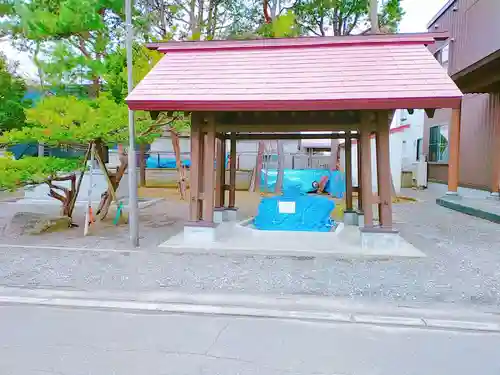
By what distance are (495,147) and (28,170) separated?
519 inches

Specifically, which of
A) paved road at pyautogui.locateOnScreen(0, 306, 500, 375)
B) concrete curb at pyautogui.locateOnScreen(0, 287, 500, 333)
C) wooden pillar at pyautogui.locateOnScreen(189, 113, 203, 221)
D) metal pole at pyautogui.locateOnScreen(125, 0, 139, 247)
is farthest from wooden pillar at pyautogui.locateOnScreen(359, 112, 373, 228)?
metal pole at pyautogui.locateOnScreen(125, 0, 139, 247)

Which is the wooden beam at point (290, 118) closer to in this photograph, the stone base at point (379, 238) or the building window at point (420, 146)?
the stone base at point (379, 238)

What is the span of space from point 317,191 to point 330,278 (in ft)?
41.8

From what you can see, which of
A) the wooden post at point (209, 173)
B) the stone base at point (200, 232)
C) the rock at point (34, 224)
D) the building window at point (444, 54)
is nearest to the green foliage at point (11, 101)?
the rock at point (34, 224)

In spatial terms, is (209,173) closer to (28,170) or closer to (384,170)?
(384,170)

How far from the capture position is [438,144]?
62.4 feet

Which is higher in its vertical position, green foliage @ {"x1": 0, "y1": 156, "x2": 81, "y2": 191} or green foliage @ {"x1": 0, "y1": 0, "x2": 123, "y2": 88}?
green foliage @ {"x1": 0, "y1": 0, "x2": 123, "y2": 88}

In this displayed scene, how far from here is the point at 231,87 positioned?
7148mm

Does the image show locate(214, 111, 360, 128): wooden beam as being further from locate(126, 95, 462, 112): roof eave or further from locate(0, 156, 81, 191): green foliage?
locate(0, 156, 81, 191): green foliage

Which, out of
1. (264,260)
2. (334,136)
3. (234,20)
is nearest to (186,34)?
(234,20)

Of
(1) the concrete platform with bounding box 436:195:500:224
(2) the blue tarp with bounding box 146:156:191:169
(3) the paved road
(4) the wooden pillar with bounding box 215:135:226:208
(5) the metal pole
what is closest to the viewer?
(3) the paved road

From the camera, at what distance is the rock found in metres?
8.79

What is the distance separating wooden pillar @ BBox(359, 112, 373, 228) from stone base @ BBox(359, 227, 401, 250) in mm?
144

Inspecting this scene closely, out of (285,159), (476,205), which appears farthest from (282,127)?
(285,159)
